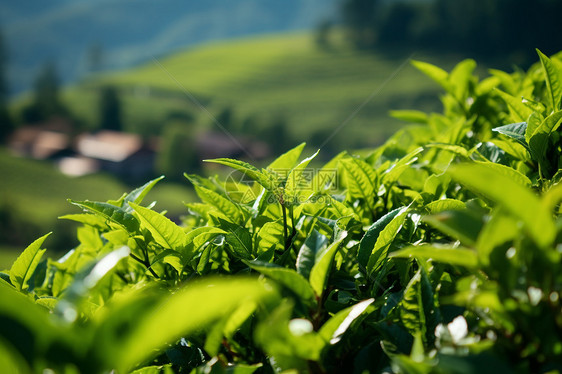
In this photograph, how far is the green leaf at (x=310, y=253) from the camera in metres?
0.73

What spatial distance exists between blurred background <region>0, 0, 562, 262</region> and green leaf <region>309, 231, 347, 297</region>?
3463cm

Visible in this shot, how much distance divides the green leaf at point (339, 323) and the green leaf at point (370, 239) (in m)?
0.16

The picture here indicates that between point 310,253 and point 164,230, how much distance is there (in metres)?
0.27

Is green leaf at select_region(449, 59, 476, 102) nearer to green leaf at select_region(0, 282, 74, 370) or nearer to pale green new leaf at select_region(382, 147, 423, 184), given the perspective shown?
pale green new leaf at select_region(382, 147, 423, 184)

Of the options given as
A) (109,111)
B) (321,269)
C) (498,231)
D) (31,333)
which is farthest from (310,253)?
(109,111)

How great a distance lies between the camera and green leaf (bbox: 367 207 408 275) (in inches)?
29.5

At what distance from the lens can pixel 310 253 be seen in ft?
2.42

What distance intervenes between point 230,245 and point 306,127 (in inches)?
1840

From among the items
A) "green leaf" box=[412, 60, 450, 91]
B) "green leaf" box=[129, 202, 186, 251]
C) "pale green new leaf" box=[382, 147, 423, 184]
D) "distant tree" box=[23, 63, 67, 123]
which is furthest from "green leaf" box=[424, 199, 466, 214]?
"distant tree" box=[23, 63, 67, 123]

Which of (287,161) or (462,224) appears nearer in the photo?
(462,224)

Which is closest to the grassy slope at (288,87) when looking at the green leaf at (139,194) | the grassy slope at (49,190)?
the grassy slope at (49,190)

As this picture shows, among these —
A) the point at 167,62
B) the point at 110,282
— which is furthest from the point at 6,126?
the point at 110,282

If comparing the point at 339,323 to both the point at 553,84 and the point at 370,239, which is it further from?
the point at 553,84

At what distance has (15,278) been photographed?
0.90m
